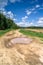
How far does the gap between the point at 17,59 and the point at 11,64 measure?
90 centimetres

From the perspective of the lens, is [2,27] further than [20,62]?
Yes

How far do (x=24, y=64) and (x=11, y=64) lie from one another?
2.46ft

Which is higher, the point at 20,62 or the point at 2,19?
the point at 2,19

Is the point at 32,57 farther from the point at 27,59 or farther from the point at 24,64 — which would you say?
the point at 24,64

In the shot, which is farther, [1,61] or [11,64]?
[1,61]

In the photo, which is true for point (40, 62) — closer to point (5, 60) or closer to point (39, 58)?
point (39, 58)

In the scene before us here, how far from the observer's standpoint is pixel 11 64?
827 centimetres

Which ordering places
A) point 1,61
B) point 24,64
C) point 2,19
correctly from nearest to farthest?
1. point 24,64
2. point 1,61
3. point 2,19

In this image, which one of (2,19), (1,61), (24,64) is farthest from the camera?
(2,19)

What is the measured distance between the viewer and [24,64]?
8.18 meters

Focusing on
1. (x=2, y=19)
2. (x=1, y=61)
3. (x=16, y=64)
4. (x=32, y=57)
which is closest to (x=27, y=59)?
(x=32, y=57)

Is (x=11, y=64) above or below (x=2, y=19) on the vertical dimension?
below

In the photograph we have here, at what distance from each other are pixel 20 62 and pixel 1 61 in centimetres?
124

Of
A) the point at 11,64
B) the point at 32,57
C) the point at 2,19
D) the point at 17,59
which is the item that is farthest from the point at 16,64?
the point at 2,19
